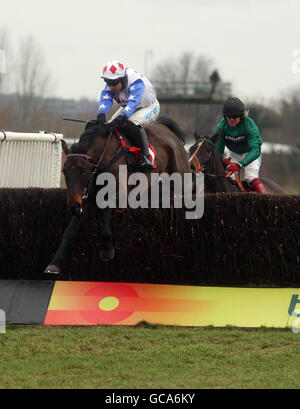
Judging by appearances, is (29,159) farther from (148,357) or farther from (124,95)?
(148,357)

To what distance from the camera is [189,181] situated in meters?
8.69

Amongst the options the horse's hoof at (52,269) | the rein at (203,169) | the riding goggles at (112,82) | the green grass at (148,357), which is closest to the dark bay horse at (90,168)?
the horse's hoof at (52,269)

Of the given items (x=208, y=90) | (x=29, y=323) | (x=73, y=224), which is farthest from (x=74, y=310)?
(x=208, y=90)

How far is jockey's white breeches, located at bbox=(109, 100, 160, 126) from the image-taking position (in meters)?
8.34

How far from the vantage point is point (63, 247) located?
706cm

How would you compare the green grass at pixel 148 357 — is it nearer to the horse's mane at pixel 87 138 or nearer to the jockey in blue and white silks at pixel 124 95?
the horse's mane at pixel 87 138

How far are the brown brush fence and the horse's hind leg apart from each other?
25 cm

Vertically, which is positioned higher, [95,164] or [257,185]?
[95,164]

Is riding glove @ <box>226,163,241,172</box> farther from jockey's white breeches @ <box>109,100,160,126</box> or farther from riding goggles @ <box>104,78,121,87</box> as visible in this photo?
riding goggles @ <box>104,78,121,87</box>

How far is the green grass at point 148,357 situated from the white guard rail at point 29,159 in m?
4.06

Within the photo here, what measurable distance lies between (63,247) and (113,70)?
1961 millimetres

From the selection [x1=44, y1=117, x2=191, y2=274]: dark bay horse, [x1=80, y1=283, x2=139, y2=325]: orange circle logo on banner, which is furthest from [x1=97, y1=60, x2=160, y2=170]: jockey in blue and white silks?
[x1=80, y1=283, x2=139, y2=325]: orange circle logo on banner

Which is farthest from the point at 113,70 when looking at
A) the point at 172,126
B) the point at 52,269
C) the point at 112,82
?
the point at 52,269
